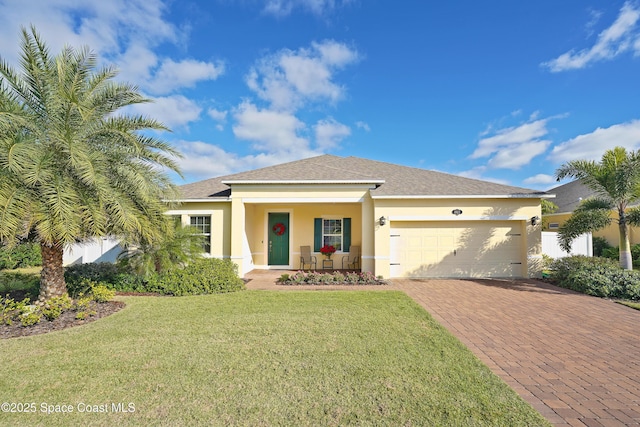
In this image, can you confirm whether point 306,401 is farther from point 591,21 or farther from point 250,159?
point 250,159

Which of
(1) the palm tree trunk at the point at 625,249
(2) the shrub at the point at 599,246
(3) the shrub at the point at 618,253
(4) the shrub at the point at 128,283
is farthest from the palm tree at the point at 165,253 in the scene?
(2) the shrub at the point at 599,246

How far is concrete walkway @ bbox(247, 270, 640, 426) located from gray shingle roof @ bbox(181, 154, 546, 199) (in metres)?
3.74

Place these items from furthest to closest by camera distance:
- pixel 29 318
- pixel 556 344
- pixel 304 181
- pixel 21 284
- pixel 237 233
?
1. pixel 237 233
2. pixel 304 181
3. pixel 21 284
4. pixel 29 318
5. pixel 556 344

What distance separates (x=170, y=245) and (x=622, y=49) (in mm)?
→ 16301

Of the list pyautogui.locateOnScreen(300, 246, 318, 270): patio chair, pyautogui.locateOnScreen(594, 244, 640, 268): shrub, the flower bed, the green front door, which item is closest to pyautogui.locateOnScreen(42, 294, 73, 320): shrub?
the flower bed

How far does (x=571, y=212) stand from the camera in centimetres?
1861

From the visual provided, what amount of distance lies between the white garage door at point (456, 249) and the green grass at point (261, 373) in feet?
17.7

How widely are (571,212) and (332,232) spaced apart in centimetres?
1620

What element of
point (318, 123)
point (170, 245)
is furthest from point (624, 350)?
point (318, 123)

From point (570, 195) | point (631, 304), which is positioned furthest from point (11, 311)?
point (570, 195)

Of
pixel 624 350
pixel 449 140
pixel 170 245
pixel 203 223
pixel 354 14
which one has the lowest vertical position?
pixel 624 350

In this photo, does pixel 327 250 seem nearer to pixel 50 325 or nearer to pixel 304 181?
pixel 304 181

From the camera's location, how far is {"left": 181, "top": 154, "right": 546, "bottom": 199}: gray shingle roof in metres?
11.3

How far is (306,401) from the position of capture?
3189 mm
